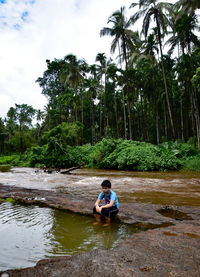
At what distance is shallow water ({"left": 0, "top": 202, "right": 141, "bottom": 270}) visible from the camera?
10.0ft

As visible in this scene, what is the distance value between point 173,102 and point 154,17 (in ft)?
58.7

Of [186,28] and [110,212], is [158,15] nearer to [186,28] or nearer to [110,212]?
[186,28]

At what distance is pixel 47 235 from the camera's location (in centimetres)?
380

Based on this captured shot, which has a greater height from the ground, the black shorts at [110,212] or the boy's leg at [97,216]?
the black shorts at [110,212]

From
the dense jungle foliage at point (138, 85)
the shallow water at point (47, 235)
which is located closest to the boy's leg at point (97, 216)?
the shallow water at point (47, 235)

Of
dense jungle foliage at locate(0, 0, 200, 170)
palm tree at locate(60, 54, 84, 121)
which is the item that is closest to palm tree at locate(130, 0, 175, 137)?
dense jungle foliage at locate(0, 0, 200, 170)

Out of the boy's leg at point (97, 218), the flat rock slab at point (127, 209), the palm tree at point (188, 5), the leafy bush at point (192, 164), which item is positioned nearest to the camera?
the flat rock slab at point (127, 209)

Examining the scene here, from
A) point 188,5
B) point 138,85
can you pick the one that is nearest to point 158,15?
point 188,5

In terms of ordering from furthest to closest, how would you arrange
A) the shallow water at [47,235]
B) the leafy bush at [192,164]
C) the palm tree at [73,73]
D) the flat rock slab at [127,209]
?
the palm tree at [73,73], the leafy bush at [192,164], the flat rock slab at [127,209], the shallow water at [47,235]

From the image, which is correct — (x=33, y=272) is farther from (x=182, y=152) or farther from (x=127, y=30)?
(x=127, y=30)

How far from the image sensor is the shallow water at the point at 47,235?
3053 mm

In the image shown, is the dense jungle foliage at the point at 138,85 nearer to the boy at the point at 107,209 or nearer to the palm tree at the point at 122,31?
the palm tree at the point at 122,31

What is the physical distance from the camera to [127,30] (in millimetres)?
22469

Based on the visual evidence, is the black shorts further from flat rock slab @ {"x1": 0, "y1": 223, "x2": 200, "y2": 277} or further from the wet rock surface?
flat rock slab @ {"x1": 0, "y1": 223, "x2": 200, "y2": 277}
